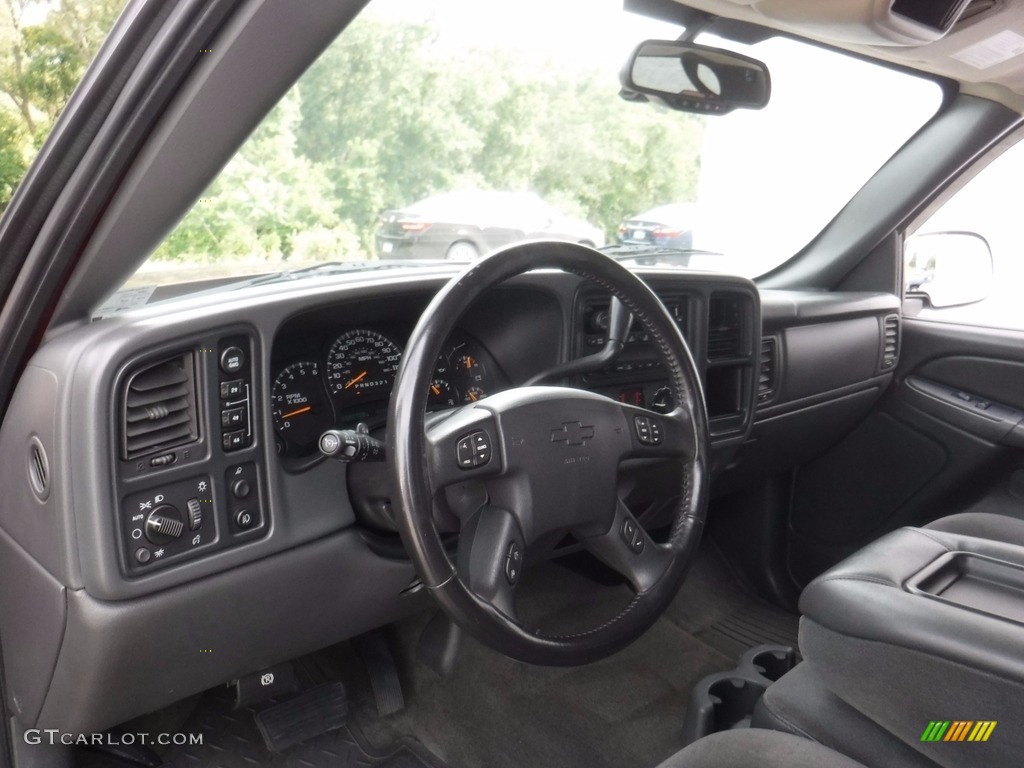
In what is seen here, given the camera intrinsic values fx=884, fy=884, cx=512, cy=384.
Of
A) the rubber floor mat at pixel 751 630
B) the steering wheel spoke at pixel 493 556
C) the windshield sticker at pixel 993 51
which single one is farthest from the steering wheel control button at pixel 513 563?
the windshield sticker at pixel 993 51

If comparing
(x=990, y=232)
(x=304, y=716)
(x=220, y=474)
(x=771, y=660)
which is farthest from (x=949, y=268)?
(x=220, y=474)

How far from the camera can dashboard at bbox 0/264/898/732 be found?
54.1 inches

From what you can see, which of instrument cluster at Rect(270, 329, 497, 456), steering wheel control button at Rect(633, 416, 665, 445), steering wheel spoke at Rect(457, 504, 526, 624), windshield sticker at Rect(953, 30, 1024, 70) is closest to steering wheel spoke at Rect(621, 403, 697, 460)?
steering wheel control button at Rect(633, 416, 665, 445)

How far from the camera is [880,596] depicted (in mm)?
1483

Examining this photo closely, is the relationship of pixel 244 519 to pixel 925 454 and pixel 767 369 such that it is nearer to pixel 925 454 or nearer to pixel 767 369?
pixel 767 369

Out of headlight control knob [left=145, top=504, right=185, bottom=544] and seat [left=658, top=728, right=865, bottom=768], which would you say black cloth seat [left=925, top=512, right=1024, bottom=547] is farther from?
headlight control knob [left=145, top=504, right=185, bottom=544]

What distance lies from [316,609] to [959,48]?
205cm

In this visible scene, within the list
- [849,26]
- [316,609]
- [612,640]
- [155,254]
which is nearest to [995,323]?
[849,26]

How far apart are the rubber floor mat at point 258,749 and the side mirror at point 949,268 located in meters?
2.34

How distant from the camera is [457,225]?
2035mm

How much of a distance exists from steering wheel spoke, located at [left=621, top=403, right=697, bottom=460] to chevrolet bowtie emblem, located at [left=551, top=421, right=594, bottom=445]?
11 cm

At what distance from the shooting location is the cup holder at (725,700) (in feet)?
7.24

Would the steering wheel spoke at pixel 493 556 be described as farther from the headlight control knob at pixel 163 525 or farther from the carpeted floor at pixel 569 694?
the carpeted floor at pixel 569 694

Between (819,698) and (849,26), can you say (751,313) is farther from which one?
(819,698)
